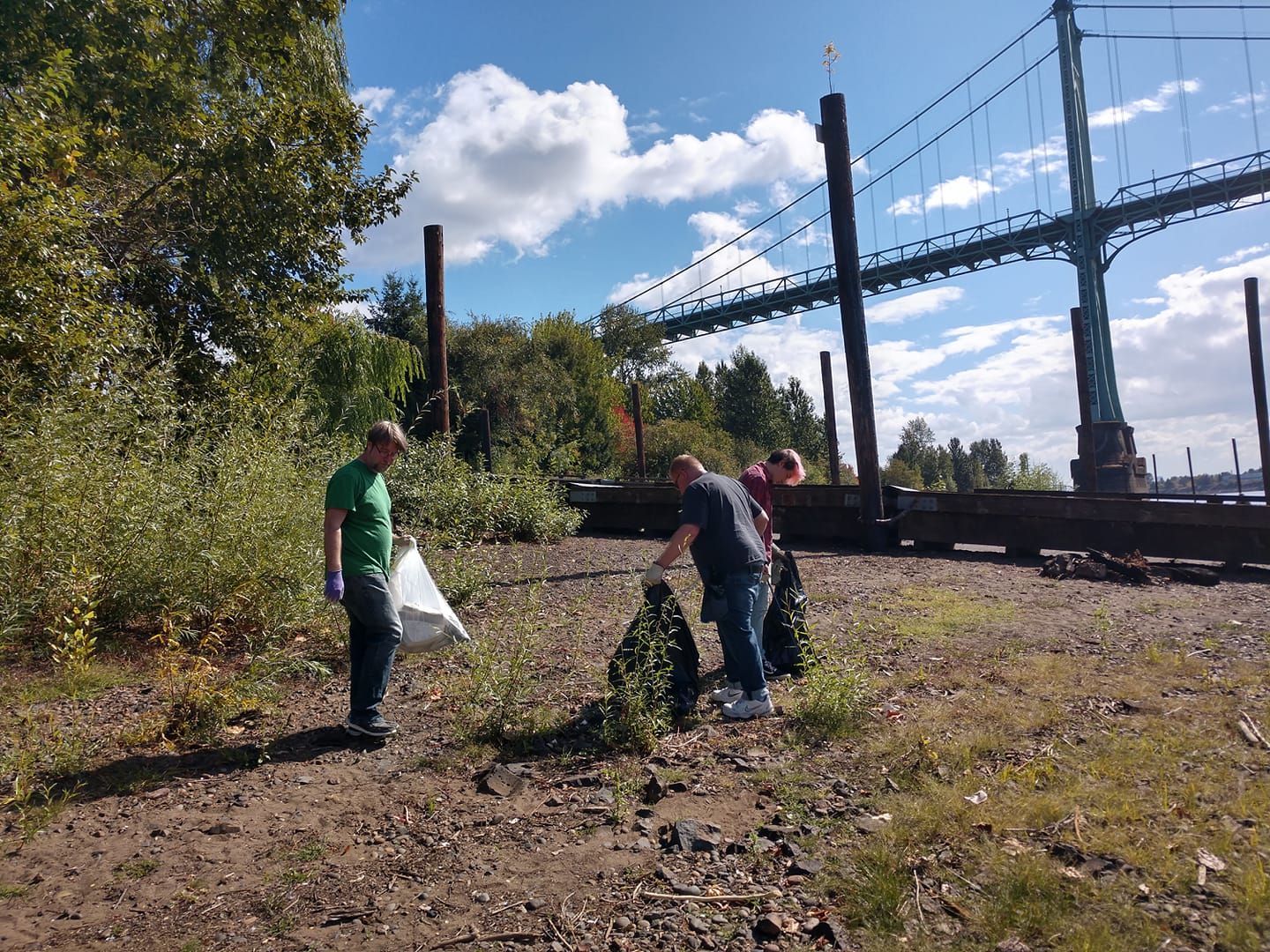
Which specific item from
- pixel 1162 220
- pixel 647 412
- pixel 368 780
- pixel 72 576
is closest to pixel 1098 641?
pixel 368 780

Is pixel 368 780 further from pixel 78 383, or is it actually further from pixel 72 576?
pixel 78 383

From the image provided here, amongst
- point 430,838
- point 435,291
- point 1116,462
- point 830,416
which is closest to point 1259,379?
point 1116,462

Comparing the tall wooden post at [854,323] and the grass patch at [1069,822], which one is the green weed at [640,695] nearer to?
the grass patch at [1069,822]

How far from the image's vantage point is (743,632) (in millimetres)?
4844

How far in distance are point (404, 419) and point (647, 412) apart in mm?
27998

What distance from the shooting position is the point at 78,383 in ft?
20.5

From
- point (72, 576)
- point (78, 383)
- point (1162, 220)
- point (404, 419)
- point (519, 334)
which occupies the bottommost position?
point (72, 576)

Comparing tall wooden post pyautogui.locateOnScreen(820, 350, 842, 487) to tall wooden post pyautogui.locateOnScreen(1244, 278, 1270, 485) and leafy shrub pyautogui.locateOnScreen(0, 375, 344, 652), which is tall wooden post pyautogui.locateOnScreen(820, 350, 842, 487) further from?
leafy shrub pyautogui.locateOnScreen(0, 375, 344, 652)

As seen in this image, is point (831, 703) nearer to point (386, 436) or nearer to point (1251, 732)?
point (1251, 732)

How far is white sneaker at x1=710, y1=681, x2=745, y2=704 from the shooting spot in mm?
5168

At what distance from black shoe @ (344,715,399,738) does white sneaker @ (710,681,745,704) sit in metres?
1.93

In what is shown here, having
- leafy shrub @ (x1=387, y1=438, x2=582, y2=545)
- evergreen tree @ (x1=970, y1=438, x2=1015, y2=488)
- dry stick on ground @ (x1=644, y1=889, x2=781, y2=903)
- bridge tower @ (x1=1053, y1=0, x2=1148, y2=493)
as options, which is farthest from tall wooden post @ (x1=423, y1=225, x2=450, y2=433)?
evergreen tree @ (x1=970, y1=438, x2=1015, y2=488)

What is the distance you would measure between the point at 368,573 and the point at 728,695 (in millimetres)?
2303

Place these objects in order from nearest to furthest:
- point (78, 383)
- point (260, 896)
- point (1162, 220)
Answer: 1. point (260, 896)
2. point (78, 383)
3. point (1162, 220)
